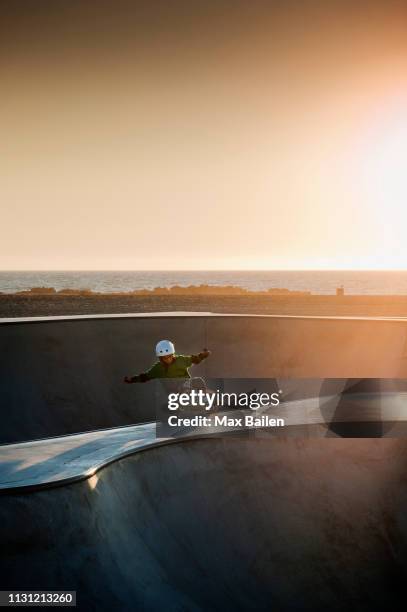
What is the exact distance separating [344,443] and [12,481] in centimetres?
396

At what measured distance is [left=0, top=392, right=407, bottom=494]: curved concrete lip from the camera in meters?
6.24

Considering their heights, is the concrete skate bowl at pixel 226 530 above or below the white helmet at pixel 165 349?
below

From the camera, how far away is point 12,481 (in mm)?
6016

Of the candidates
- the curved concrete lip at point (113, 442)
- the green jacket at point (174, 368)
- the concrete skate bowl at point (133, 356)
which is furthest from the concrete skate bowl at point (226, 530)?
the concrete skate bowl at point (133, 356)

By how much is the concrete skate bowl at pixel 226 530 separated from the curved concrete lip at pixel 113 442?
0.43 feet

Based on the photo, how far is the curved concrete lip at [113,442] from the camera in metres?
6.24

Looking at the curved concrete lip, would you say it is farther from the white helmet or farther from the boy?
the white helmet

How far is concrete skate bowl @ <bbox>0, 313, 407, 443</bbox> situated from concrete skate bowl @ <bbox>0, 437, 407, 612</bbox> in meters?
7.20

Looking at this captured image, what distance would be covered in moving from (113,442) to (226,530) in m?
1.73

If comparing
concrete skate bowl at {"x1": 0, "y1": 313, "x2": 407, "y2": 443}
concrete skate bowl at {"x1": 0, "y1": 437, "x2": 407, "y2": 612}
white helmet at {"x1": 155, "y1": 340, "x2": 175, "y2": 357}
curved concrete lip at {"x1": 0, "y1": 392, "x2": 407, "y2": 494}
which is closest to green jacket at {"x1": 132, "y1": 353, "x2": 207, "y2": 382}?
white helmet at {"x1": 155, "y1": 340, "x2": 175, "y2": 357}

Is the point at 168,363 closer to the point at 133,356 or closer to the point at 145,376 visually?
the point at 145,376

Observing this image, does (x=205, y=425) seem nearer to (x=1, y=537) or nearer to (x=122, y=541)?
(x=122, y=541)

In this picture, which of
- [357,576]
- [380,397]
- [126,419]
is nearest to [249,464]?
[357,576]

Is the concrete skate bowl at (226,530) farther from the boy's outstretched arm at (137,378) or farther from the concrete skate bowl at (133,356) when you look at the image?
the concrete skate bowl at (133,356)
